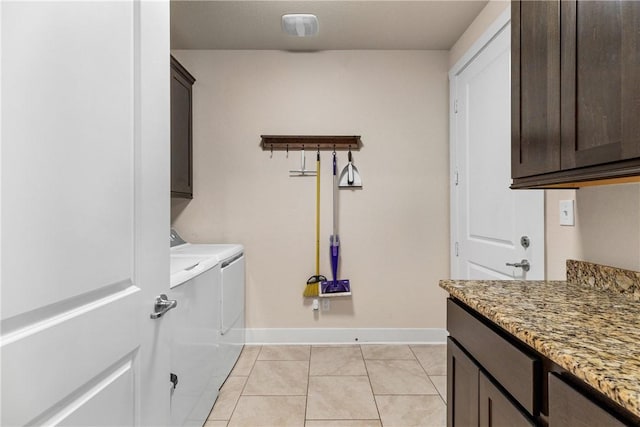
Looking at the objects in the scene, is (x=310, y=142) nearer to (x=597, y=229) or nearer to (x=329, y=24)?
(x=329, y=24)

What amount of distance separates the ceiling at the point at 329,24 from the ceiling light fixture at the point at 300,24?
37 mm

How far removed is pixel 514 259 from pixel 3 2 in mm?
2240

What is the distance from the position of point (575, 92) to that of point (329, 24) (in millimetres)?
1992

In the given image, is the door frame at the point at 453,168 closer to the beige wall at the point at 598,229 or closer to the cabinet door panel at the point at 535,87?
the beige wall at the point at 598,229

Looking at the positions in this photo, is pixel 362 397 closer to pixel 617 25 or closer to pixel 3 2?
pixel 617 25

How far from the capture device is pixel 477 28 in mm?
2494

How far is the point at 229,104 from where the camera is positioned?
3.06 m

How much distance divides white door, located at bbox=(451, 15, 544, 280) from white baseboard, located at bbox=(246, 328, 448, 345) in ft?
2.05

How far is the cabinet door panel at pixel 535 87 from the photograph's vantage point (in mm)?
1149

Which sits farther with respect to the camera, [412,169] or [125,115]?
[412,169]

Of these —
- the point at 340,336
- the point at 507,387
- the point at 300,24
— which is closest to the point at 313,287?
the point at 340,336

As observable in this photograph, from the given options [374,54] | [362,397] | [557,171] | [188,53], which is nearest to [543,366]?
[557,171]

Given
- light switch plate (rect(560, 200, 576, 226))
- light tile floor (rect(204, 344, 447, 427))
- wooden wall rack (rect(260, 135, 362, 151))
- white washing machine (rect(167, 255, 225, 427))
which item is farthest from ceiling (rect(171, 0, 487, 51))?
light tile floor (rect(204, 344, 447, 427))

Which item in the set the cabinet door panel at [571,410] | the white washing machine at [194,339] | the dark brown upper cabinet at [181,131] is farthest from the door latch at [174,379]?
the dark brown upper cabinet at [181,131]
